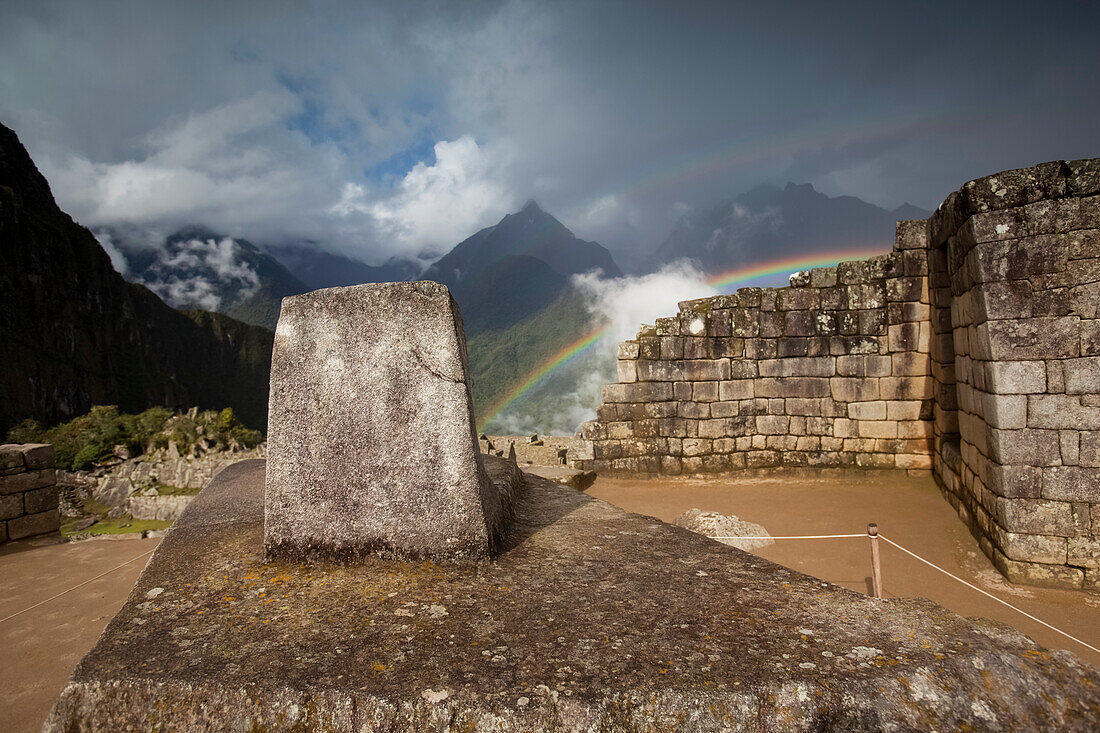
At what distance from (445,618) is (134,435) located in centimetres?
2807

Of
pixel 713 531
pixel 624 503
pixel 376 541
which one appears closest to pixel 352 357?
pixel 376 541

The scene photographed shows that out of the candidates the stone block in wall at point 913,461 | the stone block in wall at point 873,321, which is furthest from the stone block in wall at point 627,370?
the stone block in wall at point 913,461

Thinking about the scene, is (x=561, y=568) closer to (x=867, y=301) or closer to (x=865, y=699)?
(x=865, y=699)

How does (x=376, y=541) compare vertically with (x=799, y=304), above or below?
below

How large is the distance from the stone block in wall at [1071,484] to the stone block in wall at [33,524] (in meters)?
10.7

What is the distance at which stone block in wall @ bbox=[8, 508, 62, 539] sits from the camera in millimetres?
6453

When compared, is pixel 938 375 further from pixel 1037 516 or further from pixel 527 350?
pixel 527 350

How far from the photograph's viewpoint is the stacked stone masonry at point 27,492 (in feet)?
21.1

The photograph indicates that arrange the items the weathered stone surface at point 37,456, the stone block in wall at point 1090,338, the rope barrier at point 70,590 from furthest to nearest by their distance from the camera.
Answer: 1. the weathered stone surface at point 37,456
2. the stone block in wall at point 1090,338
3. the rope barrier at point 70,590

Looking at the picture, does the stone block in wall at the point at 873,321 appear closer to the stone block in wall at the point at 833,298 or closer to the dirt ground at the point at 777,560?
the stone block in wall at the point at 833,298

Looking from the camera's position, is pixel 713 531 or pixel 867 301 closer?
pixel 713 531

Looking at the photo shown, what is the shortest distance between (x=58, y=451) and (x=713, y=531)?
89.6 feet

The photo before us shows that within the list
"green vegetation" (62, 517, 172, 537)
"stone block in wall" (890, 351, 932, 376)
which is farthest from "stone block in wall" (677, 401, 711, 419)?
"green vegetation" (62, 517, 172, 537)

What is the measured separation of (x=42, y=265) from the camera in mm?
73125
